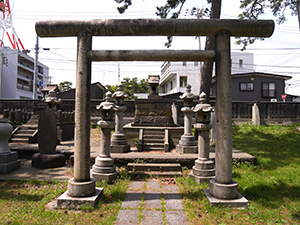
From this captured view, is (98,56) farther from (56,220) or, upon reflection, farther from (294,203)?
(294,203)

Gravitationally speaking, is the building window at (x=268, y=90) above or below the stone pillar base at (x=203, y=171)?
above

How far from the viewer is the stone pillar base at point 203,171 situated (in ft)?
17.7

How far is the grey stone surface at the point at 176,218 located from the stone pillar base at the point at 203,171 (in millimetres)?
1850

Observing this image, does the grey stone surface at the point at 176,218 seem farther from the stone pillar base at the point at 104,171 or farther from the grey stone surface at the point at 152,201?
the stone pillar base at the point at 104,171

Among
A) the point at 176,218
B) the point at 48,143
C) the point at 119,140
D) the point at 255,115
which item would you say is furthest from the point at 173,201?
the point at 255,115

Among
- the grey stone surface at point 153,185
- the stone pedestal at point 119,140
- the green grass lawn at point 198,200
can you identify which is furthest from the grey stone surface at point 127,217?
the stone pedestal at point 119,140

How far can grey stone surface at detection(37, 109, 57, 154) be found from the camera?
727 centimetres

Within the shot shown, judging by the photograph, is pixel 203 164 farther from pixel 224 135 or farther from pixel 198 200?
pixel 224 135

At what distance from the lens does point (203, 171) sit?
5523 millimetres

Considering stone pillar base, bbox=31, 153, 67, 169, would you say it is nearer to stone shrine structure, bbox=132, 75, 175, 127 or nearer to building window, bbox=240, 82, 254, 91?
stone shrine structure, bbox=132, 75, 175, 127

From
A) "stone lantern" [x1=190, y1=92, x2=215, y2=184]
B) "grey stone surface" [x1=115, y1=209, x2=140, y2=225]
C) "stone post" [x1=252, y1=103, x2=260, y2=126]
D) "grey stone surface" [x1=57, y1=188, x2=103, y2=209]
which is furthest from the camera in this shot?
"stone post" [x1=252, y1=103, x2=260, y2=126]

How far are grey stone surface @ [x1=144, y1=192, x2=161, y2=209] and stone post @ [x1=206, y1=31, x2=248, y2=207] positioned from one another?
1143 mm

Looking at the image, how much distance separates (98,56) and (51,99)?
661 cm

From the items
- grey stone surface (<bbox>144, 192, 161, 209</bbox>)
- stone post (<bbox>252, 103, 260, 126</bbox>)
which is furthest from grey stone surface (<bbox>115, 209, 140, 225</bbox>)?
stone post (<bbox>252, 103, 260, 126</bbox>)
